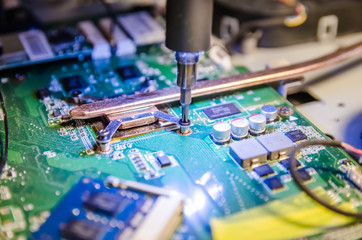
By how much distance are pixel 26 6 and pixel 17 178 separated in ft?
6.28

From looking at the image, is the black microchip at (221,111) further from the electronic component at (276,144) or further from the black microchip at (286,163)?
the black microchip at (286,163)

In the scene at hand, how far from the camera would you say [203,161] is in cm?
198

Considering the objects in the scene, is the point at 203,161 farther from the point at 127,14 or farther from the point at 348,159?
the point at 127,14

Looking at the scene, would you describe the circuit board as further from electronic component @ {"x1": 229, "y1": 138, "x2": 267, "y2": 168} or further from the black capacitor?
the black capacitor

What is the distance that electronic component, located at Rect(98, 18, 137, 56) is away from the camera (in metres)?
2.89

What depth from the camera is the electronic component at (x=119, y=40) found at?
114 inches

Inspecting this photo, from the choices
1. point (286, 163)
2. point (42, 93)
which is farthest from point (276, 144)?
point (42, 93)

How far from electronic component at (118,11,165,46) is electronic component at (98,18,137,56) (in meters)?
0.05

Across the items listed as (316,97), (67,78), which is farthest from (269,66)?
(67,78)

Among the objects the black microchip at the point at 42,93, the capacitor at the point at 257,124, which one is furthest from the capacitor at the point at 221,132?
the black microchip at the point at 42,93

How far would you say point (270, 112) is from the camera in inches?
87.2

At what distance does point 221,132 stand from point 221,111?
0.27 metres

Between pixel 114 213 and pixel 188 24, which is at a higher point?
pixel 188 24

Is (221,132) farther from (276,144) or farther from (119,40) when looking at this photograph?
(119,40)
